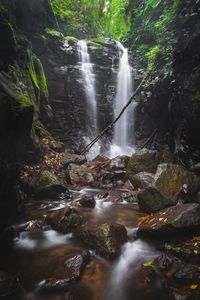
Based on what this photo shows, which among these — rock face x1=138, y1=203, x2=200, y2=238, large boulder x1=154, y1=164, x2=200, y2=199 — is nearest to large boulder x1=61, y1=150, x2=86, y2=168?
large boulder x1=154, y1=164, x2=200, y2=199

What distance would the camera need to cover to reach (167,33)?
38.5 feet

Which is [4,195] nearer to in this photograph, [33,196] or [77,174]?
[33,196]

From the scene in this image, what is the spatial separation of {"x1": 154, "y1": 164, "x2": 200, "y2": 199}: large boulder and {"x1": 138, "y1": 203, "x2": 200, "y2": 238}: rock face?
195cm

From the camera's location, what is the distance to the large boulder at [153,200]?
19.0 ft

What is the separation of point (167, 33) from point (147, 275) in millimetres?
11021

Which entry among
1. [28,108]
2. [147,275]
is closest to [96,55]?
[28,108]

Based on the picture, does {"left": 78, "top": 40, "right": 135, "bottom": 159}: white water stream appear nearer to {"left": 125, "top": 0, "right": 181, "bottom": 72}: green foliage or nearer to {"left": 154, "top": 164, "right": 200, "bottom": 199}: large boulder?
{"left": 125, "top": 0, "right": 181, "bottom": 72}: green foliage

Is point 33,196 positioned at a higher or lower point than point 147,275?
higher

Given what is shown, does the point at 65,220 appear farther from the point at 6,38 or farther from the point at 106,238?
the point at 6,38

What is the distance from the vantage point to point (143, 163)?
30.8 feet

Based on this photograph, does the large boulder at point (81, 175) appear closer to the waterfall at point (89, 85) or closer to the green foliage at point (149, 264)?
the green foliage at point (149, 264)

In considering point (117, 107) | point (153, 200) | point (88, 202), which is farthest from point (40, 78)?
point (153, 200)

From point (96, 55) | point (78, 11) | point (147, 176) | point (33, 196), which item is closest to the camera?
point (33, 196)

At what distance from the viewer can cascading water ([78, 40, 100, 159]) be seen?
49.8ft
